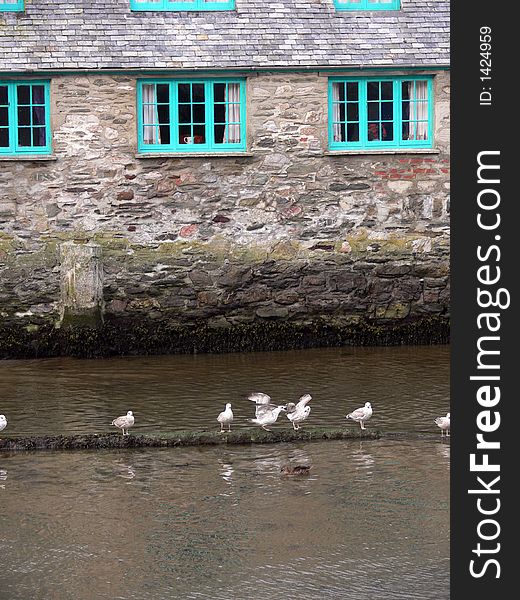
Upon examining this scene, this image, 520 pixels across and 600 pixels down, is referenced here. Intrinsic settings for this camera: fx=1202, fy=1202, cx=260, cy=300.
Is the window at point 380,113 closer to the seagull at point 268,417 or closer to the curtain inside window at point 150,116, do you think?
the curtain inside window at point 150,116

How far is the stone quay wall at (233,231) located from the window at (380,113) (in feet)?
0.62

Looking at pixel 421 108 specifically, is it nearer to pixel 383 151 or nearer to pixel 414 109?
pixel 414 109

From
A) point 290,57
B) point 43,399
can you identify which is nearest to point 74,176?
point 290,57

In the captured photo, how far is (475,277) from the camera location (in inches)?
160

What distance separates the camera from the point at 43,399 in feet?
41.2

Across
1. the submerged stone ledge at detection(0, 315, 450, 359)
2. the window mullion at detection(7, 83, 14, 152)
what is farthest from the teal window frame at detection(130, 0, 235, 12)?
the submerged stone ledge at detection(0, 315, 450, 359)

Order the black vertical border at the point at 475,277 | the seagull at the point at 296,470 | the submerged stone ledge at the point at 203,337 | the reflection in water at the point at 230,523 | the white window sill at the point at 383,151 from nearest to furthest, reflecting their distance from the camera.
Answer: the black vertical border at the point at 475,277 < the reflection in water at the point at 230,523 < the seagull at the point at 296,470 < the submerged stone ledge at the point at 203,337 < the white window sill at the point at 383,151

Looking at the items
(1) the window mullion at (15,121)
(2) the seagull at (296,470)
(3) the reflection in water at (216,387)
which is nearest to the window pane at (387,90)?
(3) the reflection in water at (216,387)

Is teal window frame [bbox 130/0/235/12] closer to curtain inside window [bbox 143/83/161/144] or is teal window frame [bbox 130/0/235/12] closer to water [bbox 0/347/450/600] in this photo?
curtain inside window [bbox 143/83/161/144]

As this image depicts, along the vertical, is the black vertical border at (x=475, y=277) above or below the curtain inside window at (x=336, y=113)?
below

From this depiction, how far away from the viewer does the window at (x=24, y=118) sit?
53.0ft

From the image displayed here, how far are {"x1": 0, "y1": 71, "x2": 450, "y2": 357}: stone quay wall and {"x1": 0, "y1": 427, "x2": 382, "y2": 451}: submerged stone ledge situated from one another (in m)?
5.97

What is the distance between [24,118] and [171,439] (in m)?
7.62

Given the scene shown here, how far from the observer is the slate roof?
16.1 metres
